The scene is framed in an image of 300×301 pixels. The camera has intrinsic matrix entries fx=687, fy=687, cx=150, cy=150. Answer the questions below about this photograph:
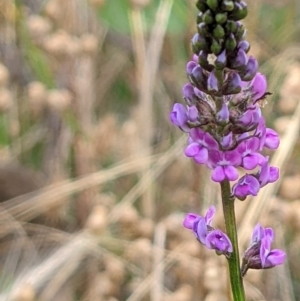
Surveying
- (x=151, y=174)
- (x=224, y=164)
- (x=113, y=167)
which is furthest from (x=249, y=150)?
(x=113, y=167)

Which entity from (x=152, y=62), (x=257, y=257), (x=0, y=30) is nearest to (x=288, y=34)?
(x=152, y=62)

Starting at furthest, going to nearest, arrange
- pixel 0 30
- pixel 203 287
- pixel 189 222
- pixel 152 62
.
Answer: pixel 0 30, pixel 152 62, pixel 203 287, pixel 189 222

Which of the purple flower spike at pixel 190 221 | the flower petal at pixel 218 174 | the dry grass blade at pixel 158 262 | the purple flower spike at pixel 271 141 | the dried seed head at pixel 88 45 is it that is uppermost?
the purple flower spike at pixel 271 141

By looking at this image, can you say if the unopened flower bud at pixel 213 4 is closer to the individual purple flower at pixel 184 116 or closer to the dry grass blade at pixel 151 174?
the individual purple flower at pixel 184 116

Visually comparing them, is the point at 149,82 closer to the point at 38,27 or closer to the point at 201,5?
the point at 38,27

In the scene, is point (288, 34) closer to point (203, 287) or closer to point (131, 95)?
point (131, 95)

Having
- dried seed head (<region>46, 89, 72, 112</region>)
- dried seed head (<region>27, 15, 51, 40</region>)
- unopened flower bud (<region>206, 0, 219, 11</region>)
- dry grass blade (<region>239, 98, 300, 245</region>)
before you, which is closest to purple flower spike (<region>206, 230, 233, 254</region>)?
unopened flower bud (<region>206, 0, 219, 11</region>)

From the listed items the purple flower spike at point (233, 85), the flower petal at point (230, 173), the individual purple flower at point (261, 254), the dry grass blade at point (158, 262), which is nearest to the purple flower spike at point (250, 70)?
the purple flower spike at point (233, 85)
